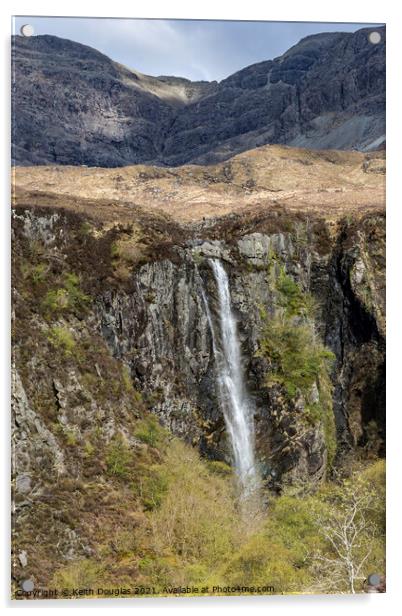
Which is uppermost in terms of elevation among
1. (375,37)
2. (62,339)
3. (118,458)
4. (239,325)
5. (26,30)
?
(375,37)

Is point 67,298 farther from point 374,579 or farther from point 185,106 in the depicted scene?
point 185,106

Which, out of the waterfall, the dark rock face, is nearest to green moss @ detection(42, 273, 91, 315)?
the dark rock face

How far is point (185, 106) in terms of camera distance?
108ft

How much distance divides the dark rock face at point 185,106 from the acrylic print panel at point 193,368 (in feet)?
1.54

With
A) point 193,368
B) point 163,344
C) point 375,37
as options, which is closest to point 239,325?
point 193,368

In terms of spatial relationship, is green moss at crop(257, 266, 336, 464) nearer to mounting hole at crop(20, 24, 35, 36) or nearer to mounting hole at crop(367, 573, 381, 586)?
mounting hole at crop(367, 573, 381, 586)

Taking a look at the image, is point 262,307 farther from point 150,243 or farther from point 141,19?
point 141,19

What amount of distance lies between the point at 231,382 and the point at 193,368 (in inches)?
43.5

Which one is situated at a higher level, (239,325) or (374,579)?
(239,325)

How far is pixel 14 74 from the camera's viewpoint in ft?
32.0

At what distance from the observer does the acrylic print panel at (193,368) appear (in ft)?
30.8

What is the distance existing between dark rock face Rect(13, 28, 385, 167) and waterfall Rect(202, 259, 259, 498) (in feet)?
18.2
